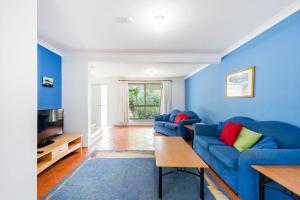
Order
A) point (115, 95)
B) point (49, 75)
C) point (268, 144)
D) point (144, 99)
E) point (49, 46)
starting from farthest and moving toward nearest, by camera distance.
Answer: point (144, 99) → point (115, 95) → point (49, 75) → point (49, 46) → point (268, 144)

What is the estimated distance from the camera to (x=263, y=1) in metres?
1.98

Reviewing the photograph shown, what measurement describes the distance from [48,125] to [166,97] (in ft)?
17.4

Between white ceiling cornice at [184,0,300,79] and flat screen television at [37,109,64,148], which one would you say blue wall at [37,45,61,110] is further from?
white ceiling cornice at [184,0,300,79]

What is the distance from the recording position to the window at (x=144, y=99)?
26.3ft

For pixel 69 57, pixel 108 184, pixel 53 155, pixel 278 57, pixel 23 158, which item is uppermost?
pixel 69 57

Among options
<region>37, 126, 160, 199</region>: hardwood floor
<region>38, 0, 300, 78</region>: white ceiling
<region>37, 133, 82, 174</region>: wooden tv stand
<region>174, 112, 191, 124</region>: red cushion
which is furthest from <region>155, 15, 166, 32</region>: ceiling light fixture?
<region>174, 112, 191, 124</region>: red cushion

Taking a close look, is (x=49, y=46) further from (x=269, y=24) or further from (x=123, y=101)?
(x=123, y=101)

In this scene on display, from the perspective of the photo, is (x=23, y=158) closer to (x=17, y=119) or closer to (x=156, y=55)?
(x=17, y=119)

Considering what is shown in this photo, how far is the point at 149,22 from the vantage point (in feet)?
8.10

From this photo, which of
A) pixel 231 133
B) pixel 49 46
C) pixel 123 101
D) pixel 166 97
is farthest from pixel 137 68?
pixel 231 133

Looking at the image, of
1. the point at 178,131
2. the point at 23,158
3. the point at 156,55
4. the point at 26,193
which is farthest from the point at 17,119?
the point at 178,131

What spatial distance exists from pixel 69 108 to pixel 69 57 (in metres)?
1.25

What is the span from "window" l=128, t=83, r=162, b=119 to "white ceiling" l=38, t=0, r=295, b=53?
4.41m

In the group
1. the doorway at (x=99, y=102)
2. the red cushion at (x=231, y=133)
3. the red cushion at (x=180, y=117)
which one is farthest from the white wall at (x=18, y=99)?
the doorway at (x=99, y=102)
